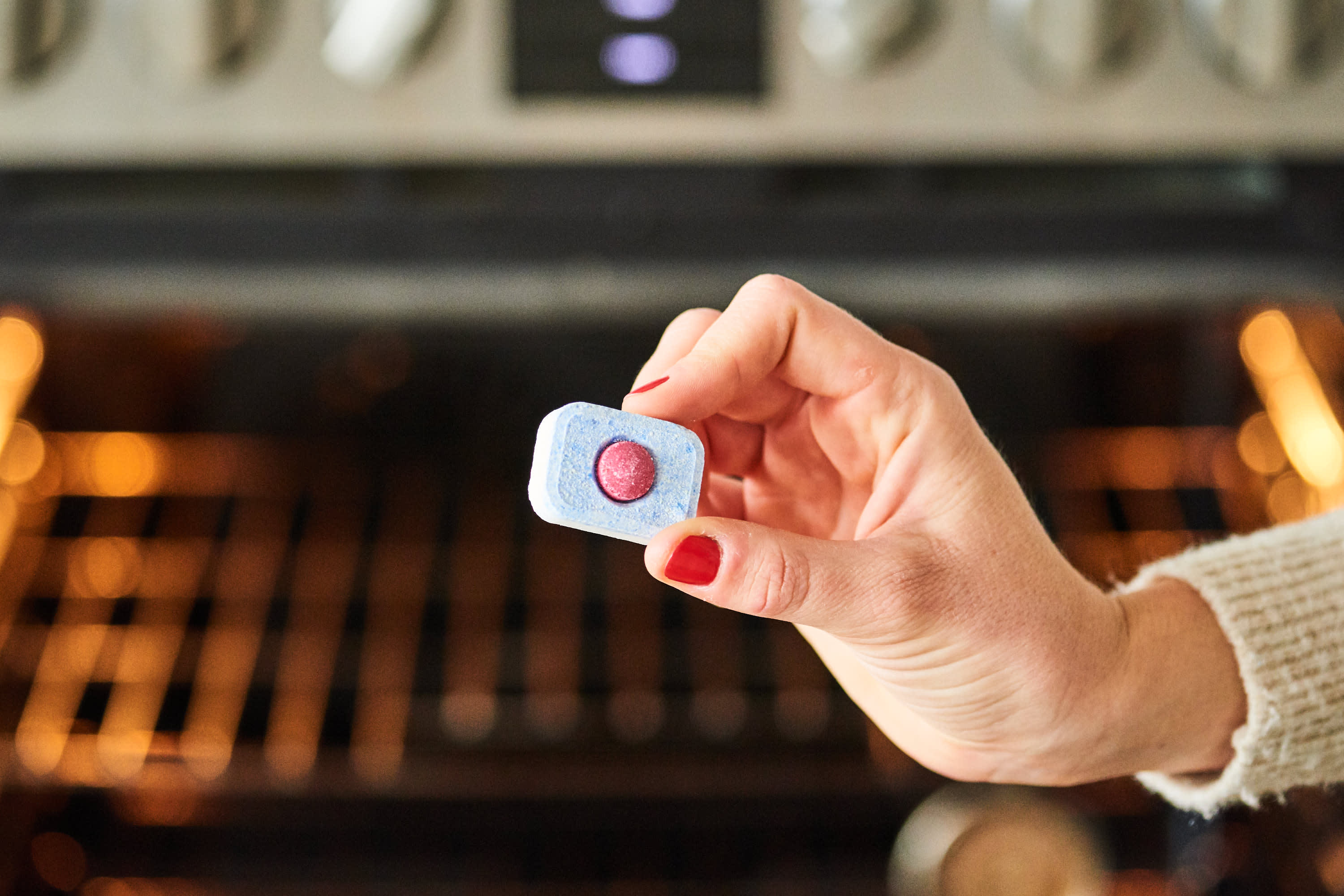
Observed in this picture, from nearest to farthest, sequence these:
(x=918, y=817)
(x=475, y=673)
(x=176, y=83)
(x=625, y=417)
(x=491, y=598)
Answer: (x=625, y=417)
(x=176, y=83)
(x=918, y=817)
(x=475, y=673)
(x=491, y=598)

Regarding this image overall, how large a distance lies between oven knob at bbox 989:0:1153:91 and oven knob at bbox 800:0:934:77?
0.19 ft

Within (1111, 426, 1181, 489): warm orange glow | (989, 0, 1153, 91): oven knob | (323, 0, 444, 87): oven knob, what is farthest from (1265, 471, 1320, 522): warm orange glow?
(323, 0, 444, 87): oven knob

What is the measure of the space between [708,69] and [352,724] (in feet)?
2.10

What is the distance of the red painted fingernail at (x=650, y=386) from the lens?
42cm

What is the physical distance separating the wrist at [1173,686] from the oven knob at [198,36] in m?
0.65

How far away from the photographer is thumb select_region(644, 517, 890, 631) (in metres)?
0.38

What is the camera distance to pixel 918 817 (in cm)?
85

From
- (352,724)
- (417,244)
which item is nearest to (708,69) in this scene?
(417,244)

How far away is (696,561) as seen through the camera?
380mm

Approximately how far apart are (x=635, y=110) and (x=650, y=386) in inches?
14.0

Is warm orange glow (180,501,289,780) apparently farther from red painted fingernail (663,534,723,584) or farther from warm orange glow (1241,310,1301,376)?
warm orange glow (1241,310,1301,376)

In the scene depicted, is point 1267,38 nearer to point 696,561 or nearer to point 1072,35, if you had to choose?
point 1072,35

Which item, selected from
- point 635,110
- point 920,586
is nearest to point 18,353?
point 635,110

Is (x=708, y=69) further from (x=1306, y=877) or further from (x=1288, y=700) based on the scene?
(x=1306, y=877)
